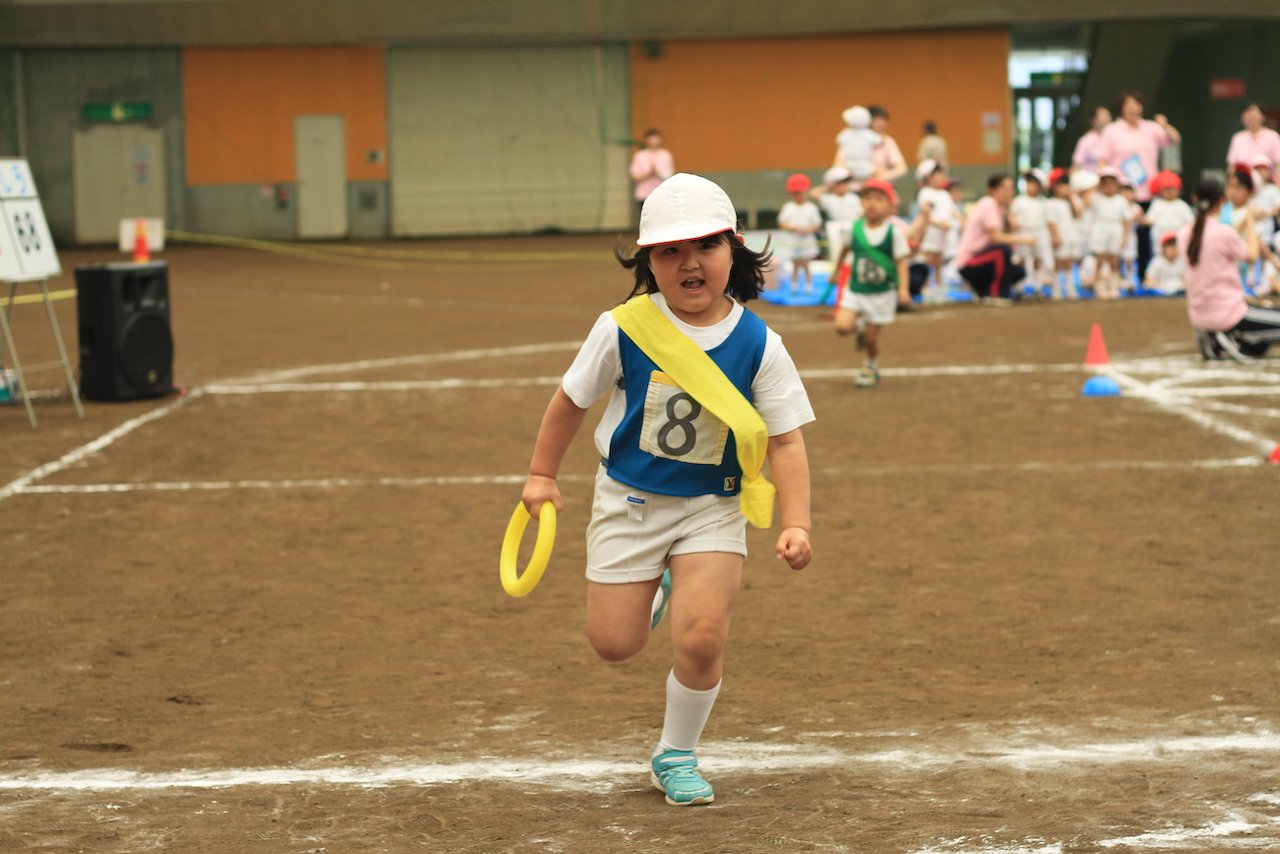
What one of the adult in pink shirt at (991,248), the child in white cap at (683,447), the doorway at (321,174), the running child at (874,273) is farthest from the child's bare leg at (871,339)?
the doorway at (321,174)

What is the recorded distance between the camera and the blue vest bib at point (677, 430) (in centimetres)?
498

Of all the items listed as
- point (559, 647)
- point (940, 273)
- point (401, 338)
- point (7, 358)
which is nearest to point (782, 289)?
point (940, 273)

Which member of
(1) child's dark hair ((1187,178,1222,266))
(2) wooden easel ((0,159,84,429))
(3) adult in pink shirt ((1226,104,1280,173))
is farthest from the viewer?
(3) adult in pink shirt ((1226,104,1280,173))

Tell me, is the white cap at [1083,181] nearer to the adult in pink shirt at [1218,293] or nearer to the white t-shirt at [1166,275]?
the white t-shirt at [1166,275]

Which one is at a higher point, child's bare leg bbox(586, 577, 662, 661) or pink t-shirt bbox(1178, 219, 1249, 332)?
pink t-shirt bbox(1178, 219, 1249, 332)

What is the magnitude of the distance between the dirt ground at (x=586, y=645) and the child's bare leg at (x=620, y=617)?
450 millimetres

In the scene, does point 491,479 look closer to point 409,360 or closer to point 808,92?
point 409,360

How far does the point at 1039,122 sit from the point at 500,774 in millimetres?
35107

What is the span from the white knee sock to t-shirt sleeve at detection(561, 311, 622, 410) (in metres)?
0.87

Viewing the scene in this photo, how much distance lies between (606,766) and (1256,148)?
2056cm

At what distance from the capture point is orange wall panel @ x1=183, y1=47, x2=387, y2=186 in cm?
3616

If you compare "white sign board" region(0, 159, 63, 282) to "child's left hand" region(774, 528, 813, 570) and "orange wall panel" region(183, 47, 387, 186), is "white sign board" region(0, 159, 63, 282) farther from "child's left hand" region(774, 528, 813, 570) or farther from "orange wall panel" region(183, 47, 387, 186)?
"orange wall panel" region(183, 47, 387, 186)

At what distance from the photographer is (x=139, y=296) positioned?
14016mm

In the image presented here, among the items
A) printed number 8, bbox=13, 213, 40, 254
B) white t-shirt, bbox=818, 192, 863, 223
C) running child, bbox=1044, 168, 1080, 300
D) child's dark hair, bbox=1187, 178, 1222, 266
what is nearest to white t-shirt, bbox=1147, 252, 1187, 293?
running child, bbox=1044, 168, 1080, 300
